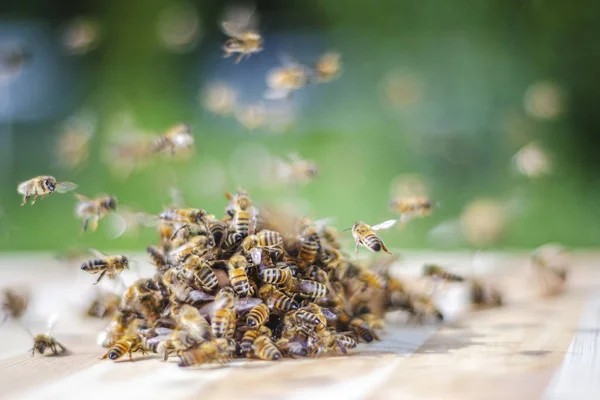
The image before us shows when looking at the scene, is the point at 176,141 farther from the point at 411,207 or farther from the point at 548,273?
the point at 548,273

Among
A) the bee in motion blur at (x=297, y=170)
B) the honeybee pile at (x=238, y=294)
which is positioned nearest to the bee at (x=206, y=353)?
the honeybee pile at (x=238, y=294)

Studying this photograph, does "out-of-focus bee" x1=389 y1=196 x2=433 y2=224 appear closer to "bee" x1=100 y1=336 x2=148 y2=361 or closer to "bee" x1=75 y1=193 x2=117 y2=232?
"bee" x1=75 y1=193 x2=117 y2=232

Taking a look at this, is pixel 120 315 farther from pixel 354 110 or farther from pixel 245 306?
pixel 354 110

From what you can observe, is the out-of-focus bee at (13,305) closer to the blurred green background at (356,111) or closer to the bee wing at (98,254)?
the bee wing at (98,254)

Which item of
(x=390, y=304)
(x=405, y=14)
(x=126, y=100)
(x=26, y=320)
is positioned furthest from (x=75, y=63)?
(x=390, y=304)

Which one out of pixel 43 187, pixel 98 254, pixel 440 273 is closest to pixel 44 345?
pixel 98 254

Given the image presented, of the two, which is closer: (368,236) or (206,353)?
(206,353)

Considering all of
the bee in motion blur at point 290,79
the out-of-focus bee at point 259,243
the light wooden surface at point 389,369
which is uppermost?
the bee in motion blur at point 290,79
